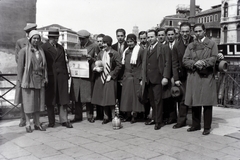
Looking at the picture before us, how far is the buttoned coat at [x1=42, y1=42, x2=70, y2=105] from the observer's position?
5.79m

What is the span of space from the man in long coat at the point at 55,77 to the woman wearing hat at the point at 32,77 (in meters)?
0.28

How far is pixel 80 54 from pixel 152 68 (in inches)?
65.6

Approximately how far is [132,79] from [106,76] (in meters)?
0.59

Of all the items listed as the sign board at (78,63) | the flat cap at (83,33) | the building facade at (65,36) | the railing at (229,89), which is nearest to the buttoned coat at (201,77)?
the sign board at (78,63)

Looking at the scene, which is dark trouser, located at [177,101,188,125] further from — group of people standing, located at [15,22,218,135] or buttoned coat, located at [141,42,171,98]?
buttoned coat, located at [141,42,171,98]

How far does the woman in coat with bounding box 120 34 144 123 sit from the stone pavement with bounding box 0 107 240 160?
0.45 m

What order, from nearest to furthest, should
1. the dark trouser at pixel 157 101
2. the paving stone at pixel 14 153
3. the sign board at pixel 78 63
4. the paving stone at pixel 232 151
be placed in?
1. the paving stone at pixel 14 153
2. the paving stone at pixel 232 151
3. the dark trouser at pixel 157 101
4. the sign board at pixel 78 63

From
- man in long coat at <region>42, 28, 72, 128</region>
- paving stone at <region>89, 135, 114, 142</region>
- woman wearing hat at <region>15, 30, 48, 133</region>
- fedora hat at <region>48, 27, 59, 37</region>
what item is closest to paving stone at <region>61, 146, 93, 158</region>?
paving stone at <region>89, 135, 114, 142</region>

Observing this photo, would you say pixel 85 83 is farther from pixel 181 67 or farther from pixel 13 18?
pixel 13 18

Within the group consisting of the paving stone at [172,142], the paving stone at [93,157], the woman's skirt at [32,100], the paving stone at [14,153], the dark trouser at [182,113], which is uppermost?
the woman's skirt at [32,100]

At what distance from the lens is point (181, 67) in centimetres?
577

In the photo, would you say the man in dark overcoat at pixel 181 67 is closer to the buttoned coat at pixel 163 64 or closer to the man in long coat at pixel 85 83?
the buttoned coat at pixel 163 64

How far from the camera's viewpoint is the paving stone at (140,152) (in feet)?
12.7

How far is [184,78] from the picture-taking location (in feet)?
19.4
